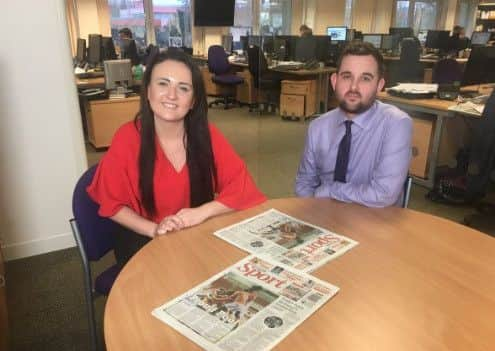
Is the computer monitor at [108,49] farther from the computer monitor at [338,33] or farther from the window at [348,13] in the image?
the window at [348,13]

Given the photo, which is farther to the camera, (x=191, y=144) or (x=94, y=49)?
(x=94, y=49)

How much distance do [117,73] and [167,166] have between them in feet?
11.0

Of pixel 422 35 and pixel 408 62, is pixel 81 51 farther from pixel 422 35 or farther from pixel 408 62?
pixel 422 35

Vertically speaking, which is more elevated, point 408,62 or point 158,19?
point 158,19

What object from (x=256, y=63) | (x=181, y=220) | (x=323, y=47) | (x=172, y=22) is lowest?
(x=181, y=220)

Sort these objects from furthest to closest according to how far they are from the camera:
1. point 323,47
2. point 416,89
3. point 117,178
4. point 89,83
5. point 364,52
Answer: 1. point 323,47
2. point 89,83
3. point 416,89
4. point 364,52
5. point 117,178

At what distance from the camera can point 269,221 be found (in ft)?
4.54

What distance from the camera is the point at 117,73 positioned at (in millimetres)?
4449

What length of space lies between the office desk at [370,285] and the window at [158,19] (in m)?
6.92

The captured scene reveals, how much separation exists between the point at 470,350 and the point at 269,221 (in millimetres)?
699

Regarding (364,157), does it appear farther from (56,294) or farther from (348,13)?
(348,13)

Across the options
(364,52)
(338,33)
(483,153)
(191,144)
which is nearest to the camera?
(191,144)

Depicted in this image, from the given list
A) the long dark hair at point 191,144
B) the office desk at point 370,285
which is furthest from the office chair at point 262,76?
the office desk at point 370,285

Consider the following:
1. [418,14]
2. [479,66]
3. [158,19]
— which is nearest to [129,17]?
[158,19]
